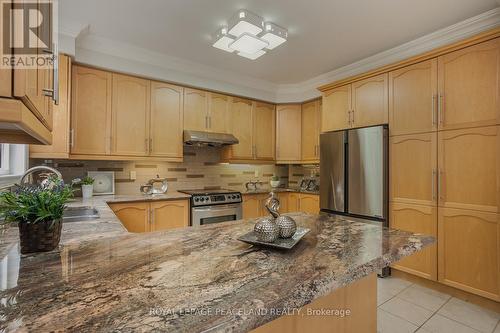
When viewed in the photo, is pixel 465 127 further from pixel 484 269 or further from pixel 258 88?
pixel 258 88

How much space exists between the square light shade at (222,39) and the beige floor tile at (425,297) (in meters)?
2.95

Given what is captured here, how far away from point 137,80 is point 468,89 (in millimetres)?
3434

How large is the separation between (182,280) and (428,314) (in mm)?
2423

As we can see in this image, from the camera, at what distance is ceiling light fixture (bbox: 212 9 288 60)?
7.17 feet

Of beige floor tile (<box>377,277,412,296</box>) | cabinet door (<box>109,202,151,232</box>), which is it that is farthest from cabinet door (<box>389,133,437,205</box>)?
cabinet door (<box>109,202,151,232</box>)

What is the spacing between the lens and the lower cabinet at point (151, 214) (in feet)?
9.04

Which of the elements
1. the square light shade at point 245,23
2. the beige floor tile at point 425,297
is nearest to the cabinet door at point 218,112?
the square light shade at point 245,23

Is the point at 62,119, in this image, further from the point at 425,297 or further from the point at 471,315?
the point at 471,315

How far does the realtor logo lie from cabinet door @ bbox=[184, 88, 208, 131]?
103 inches

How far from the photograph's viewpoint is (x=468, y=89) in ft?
7.50

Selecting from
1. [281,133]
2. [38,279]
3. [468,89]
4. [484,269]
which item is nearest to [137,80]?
[281,133]

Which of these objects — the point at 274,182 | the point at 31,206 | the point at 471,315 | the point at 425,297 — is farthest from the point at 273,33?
the point at 471,315

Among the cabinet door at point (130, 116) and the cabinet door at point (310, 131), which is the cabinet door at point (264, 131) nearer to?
the cabinet door at point (310, 131)

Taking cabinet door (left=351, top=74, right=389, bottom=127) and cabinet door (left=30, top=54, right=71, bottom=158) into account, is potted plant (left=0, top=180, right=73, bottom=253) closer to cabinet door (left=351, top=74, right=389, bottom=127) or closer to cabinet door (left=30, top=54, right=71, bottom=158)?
cabinet door (left=30, top=54, right=71, bottom=158)
